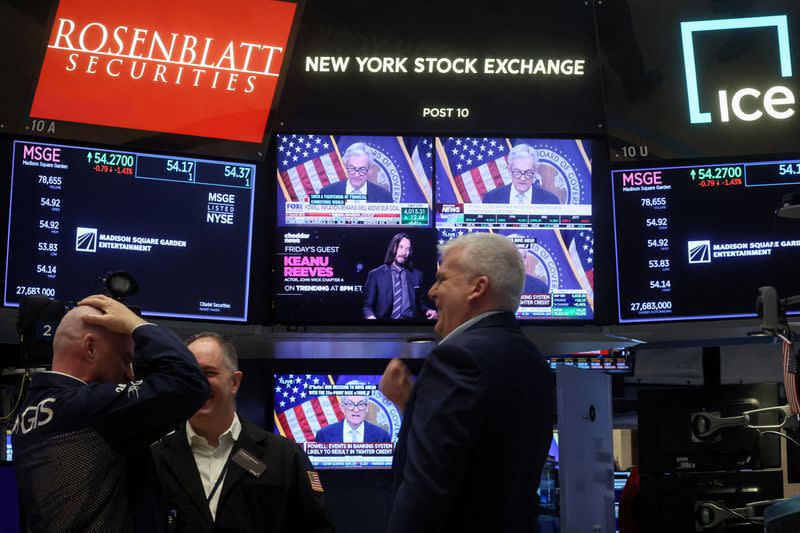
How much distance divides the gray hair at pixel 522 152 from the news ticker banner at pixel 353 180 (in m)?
0.44

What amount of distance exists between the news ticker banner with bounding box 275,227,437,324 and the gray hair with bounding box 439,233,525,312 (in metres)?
2.82

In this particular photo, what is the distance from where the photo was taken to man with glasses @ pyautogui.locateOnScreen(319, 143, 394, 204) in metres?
5.56

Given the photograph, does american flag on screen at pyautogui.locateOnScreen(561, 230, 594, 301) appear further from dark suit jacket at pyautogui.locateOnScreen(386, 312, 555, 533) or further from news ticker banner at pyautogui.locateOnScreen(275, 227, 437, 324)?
dark suit jacket at pyautogui.locateOnScreen(386, 312, 555, 533)

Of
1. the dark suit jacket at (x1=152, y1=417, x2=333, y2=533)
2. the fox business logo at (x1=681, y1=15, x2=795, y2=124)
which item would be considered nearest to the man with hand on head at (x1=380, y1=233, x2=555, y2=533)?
the dark suit jacket at (x1=152, y1=417, x2=333, y2=533)

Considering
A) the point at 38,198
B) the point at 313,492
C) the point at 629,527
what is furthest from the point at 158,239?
the point at 629,527

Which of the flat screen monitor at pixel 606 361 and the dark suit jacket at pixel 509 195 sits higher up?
the dark suit jacket at pixel 509 195

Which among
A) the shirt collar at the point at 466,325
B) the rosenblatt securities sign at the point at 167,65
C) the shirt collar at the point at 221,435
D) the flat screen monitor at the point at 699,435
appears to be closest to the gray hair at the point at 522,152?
the rosenblatt securities sign at the point at 167,65

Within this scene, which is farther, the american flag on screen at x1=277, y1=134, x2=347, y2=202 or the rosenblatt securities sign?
the american flag on screen at x1=277, y1=134, x2=347, y2=202

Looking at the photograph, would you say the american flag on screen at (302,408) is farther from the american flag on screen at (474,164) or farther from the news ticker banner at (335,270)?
the american flag on screen at (474,164)

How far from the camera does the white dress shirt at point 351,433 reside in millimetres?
6379

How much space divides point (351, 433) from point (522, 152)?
6.75 ft

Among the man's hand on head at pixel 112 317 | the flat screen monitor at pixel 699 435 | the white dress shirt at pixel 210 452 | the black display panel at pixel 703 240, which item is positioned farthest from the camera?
the black display panel at pixel 703 240

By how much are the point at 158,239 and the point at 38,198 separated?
1.98 feet

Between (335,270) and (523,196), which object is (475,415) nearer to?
(335,270)
